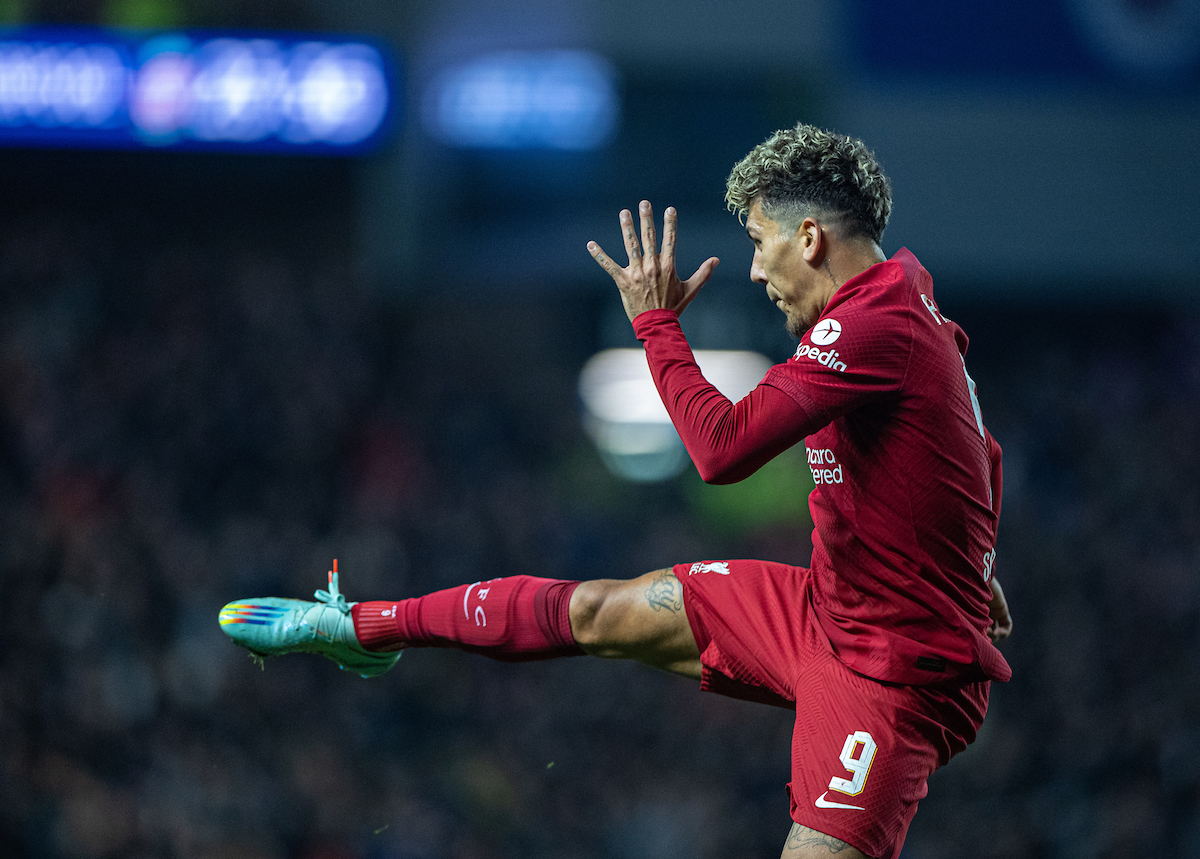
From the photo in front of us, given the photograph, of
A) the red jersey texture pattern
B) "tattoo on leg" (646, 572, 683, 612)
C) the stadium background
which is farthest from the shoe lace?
the stadium background

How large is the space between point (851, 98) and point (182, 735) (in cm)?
1085

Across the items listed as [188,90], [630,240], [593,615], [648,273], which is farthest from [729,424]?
[188,90]

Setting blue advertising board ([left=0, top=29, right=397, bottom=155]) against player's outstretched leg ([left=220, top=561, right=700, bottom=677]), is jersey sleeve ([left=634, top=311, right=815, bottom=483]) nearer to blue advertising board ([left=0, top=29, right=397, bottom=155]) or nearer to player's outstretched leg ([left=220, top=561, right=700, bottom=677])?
player's outstretched leg ([left=220, top=561, right=700, bottom=677])

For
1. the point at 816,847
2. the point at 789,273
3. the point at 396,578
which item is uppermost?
the point at 789,273

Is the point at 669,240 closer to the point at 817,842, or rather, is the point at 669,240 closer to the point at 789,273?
the point at 789,273

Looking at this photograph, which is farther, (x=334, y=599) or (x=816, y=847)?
(x=334, y=599)

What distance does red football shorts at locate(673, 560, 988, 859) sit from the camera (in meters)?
2.93

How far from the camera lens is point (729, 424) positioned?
285 centimetres

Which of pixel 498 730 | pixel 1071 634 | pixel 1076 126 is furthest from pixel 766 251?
pixel 1076 126

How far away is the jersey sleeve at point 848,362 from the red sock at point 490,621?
43.5 inches

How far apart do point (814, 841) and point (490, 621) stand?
1215 mm

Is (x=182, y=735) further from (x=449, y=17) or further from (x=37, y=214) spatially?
(x=449, y=17)

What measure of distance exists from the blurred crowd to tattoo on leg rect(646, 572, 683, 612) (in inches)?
197

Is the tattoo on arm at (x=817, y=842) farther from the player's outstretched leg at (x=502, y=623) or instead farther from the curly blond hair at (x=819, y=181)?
the curly blond hair at (x=819, y=181)
